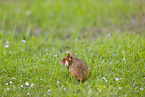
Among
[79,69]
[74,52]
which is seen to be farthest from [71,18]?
[79,69]

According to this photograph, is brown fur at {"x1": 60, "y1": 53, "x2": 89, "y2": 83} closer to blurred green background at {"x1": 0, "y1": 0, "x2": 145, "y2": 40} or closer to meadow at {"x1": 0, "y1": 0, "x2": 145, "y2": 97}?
meadow at {"x1": 0, "y1": 0, "x2": 145, "y2": 97}

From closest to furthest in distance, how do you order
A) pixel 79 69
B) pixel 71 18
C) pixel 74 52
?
pixel 79 69 → pixel 74 52 → pixel 71 18

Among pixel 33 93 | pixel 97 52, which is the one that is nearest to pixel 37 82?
pixel 33 93

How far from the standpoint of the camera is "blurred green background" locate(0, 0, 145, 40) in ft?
20.4

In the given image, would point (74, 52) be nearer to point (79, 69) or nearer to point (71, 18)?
point (79, 69)

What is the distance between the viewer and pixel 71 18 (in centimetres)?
725

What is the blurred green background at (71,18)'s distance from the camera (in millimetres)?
6215

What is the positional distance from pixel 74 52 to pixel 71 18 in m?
2.84

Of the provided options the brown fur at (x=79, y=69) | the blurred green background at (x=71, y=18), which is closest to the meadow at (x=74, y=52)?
the blurred green background at (x=71, y=18)

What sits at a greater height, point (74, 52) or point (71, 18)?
point (71, 18)

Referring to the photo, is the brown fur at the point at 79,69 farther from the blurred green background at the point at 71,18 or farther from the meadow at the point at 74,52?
the blurred green background at the point at 71,18

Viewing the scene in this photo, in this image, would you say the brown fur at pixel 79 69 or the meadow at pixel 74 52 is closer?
the meadow at pixel 74 52

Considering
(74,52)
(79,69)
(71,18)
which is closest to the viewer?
(79,69)

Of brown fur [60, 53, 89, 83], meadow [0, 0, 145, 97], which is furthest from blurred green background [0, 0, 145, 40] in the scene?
brown fur [60, 53, 89, 83]
